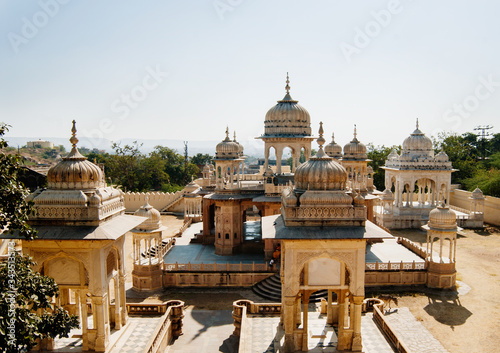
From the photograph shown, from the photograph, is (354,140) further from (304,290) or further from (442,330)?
(304,290)

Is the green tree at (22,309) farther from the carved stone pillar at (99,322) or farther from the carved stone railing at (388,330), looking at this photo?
the carved stone railing at (388,330)

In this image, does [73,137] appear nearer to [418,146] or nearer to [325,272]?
[325,272]

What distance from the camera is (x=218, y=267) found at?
2303 cm

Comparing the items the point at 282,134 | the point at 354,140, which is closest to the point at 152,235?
the point at 282,134

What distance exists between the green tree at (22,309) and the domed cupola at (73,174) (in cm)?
420

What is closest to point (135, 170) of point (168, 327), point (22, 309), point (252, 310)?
point (168, 327)

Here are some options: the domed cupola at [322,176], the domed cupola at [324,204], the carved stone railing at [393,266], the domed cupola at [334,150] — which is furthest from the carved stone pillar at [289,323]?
the domed cupola at [334,150]

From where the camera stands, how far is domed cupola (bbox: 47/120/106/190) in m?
13.7

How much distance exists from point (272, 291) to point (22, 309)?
14358mm

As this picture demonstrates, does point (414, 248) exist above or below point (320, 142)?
below

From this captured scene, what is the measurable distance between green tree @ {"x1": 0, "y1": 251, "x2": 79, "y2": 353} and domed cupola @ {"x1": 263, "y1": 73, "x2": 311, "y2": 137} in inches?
799

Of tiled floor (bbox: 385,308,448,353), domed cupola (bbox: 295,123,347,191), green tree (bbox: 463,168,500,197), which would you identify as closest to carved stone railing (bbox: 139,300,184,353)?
domed cupola (bbox: 295,123,347,191)

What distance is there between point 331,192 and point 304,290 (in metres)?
3.31

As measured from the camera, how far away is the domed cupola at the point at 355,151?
31891mm
